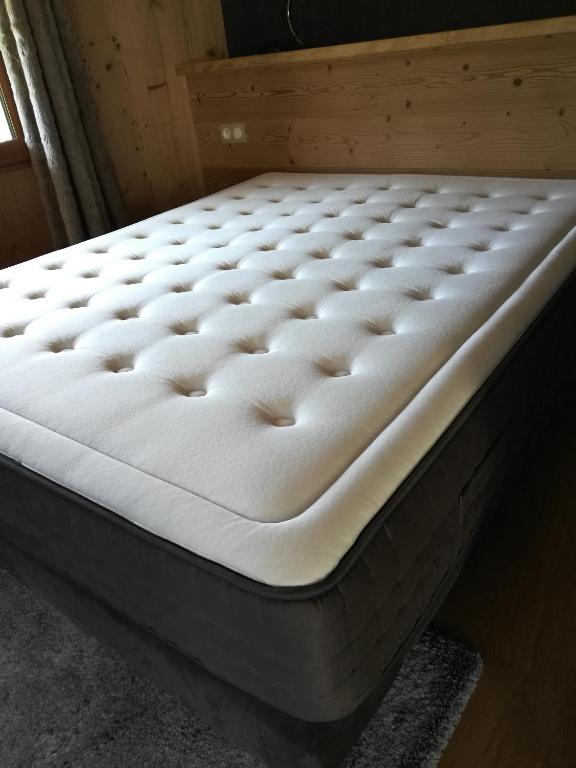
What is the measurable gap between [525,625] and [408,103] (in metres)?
1.57

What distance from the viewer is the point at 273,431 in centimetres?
89

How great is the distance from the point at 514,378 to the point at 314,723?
599mm

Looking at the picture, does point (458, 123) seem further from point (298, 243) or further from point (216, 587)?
point (216, 587)

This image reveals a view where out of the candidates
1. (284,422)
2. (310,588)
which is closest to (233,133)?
(284,422)

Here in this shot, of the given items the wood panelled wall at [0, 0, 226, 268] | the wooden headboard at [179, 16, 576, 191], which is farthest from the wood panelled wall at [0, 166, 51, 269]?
the wooden headboard at [179, 16, 576, 191]

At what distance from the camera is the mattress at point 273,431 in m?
0.74

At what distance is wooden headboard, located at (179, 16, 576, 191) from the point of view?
70.9 inches

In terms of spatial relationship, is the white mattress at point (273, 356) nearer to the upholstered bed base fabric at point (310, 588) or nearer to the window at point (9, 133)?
the upholstered bed base fabric at point (310, 588)

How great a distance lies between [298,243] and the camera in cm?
160

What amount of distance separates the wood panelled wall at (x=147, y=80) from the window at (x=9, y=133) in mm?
313

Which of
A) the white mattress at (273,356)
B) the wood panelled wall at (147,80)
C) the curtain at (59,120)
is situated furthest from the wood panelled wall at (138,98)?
the white mattress at (273,356)

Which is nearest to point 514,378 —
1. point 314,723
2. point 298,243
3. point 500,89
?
point 314,723

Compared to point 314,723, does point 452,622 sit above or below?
below

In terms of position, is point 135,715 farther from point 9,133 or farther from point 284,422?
point 9,133
